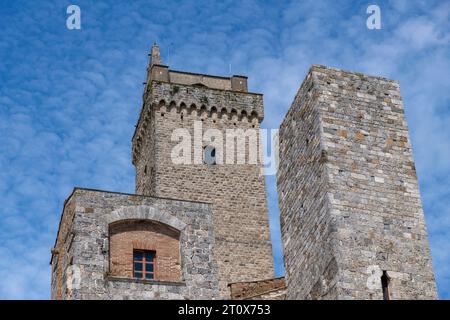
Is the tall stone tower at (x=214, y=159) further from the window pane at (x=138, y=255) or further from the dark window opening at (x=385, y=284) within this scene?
the dark window opening at (x=385, y=284)

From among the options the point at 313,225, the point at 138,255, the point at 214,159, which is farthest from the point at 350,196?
the point at 214,159

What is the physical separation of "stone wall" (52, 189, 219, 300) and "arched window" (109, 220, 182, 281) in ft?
0.48

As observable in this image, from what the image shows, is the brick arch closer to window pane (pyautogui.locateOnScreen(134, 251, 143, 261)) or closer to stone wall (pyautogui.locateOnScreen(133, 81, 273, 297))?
window pane (pyautogui.locateOnScreen(134, 251, 143, 261))

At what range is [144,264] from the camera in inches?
931

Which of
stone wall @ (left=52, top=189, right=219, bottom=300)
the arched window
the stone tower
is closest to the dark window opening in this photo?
the stone tower

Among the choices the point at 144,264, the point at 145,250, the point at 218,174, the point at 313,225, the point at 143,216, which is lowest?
the point at 144,264

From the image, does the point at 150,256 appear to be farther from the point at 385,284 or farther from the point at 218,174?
the point at 218,174

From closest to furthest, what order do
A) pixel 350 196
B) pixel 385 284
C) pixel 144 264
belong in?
pixel 385 284
pixel 350 196
pixel 144 264

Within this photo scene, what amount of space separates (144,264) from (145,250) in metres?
0.36

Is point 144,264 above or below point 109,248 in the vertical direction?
below

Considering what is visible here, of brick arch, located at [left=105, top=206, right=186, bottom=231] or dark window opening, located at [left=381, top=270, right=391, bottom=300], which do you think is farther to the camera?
brick arch, located at [left=105, top=206, right=186, bottom=231]

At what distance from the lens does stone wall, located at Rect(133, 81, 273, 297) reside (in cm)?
3750
